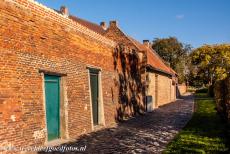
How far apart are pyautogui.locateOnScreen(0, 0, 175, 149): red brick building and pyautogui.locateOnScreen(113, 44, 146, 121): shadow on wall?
287mm

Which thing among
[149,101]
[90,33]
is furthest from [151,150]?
[149,101]

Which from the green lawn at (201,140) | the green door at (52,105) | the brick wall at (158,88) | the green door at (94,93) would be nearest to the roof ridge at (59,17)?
the green door at (94,93)

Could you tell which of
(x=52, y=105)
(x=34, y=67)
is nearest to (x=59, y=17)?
(x=34, y=67)

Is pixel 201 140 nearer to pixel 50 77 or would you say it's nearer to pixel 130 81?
pixel 50 77

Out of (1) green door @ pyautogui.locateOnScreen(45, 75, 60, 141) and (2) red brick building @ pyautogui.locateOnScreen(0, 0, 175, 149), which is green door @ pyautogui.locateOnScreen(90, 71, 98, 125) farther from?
(1) green door @ pyautogui.locateOnScreen(45, 75, 60, 141)

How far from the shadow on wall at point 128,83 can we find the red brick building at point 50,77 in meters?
0.29

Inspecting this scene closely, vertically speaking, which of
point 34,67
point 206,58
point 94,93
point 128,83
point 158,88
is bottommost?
point 94,93

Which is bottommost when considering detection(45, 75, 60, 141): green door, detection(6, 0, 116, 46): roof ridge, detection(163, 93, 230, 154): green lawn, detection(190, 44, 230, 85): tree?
detection(163, 93, 230, 154): green lawn

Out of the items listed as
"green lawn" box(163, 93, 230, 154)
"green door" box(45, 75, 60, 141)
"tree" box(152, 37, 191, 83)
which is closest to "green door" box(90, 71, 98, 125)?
"green door" box(45, 75, 60, 141)

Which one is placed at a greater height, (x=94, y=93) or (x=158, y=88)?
(x=158, y=88)

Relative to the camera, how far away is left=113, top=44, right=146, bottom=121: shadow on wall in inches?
837

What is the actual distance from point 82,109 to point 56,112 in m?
2.02

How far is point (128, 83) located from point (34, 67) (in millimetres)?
11763

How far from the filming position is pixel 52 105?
44.0 ft
